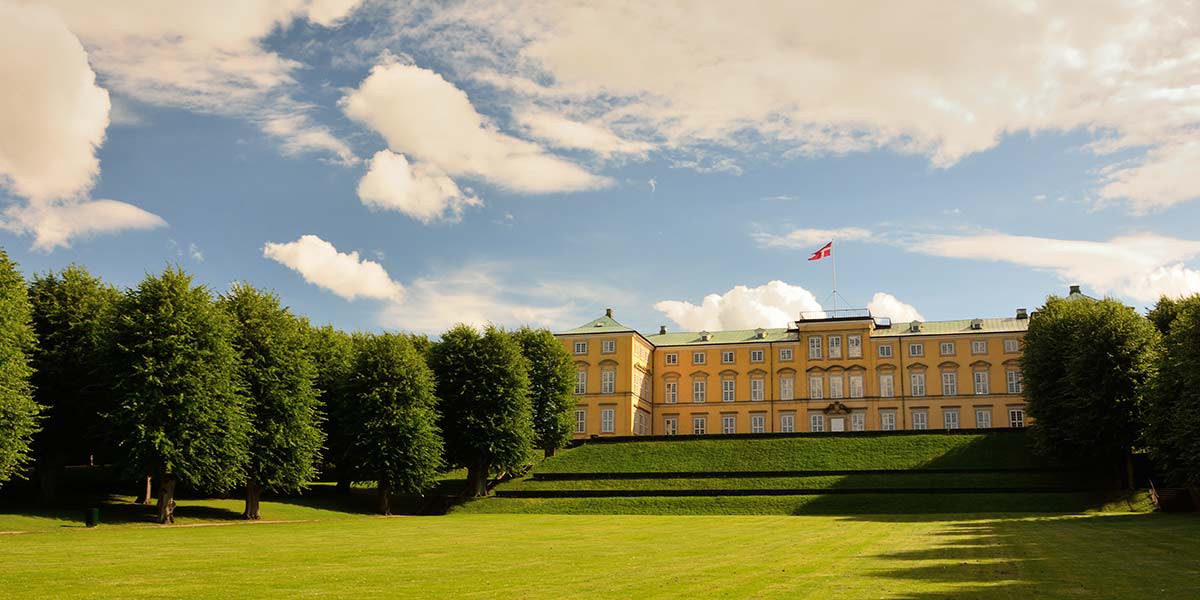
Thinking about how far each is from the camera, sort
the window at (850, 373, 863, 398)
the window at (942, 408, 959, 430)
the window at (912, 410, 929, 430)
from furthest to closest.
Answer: the window at (850, 373, 863, 398) → the window at (912, 410, 929, 430) → the window at (942, 408, 959, 430)

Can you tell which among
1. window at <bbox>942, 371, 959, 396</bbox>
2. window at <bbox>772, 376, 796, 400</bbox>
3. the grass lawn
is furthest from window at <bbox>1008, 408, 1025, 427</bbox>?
the grass lawn

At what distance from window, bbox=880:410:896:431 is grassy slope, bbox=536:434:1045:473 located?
2184cm

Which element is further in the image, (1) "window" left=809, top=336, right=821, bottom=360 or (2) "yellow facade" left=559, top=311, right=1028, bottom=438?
(1) "window" left=809, top=336, right=821, bottom=360

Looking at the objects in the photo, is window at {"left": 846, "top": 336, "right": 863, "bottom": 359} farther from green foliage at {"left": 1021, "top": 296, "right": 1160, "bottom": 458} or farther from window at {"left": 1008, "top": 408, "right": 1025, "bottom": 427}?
green foliage at {"left": 1021, "top": 296, "right": 1160, "bottom": 458}

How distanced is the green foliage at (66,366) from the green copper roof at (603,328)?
177ft

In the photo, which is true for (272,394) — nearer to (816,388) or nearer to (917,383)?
(816,388)

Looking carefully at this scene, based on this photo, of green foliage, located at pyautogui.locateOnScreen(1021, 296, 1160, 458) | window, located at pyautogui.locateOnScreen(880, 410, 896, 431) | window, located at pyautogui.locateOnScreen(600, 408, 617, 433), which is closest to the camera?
green foliage, located at pyautogui.locateOnScreen(1021, 296, 1160, 458)

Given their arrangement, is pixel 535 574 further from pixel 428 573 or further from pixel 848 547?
pixel 848 547

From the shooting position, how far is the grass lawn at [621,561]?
17844 mm

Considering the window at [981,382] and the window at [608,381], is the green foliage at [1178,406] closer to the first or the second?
the window at [981,382]

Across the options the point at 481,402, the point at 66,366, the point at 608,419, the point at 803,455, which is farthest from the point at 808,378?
the point at 66,366

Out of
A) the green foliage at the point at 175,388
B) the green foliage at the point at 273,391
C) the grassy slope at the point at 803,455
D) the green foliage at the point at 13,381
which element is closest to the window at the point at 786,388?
the grassy slope at the point at 803,455

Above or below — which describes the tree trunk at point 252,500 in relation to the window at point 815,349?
below

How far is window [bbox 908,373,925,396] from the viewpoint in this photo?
306 ft
